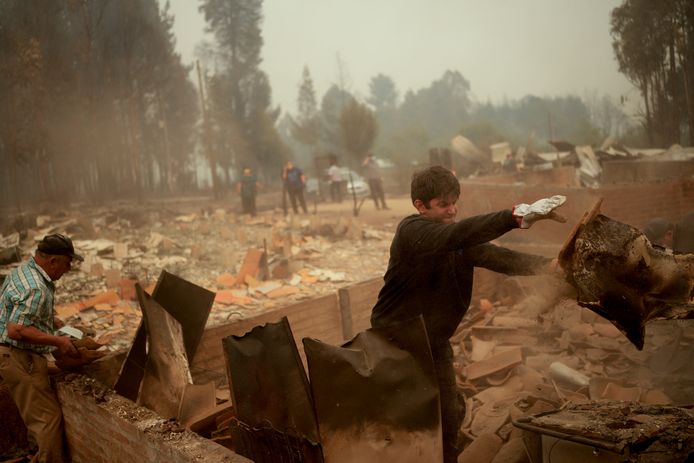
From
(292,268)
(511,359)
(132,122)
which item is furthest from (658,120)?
(132,122)

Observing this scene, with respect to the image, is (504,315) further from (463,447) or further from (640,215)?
(640,215)

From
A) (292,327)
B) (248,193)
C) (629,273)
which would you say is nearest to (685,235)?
(629,273)

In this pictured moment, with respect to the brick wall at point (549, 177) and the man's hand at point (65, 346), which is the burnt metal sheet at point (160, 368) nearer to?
the man's hand at point (65, 346)

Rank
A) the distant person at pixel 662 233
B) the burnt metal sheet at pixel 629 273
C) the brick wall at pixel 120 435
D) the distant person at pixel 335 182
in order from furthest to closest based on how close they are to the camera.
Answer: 1. the distant person at pixel 335 182
2. the distant person at pixel 662 233
3. the brick wall at pixel 120 435
4. the burnt metal sheet at pixel 629 273

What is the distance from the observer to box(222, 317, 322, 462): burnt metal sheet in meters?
2.79

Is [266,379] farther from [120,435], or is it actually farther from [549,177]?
[549,177]

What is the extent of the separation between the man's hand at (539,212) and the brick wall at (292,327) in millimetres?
3283

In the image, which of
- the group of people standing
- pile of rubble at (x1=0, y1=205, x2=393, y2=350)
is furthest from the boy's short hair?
the group of people standing

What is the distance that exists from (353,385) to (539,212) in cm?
131

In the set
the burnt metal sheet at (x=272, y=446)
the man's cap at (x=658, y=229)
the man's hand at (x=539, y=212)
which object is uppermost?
the man's hand at (x=539, y=212)

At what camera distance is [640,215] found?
8.55 metres

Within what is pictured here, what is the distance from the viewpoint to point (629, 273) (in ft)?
7.92

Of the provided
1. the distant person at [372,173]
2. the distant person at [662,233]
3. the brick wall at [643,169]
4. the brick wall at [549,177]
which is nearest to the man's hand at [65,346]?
the distant person at [662,233]

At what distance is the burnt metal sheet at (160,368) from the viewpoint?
3.73 metres
